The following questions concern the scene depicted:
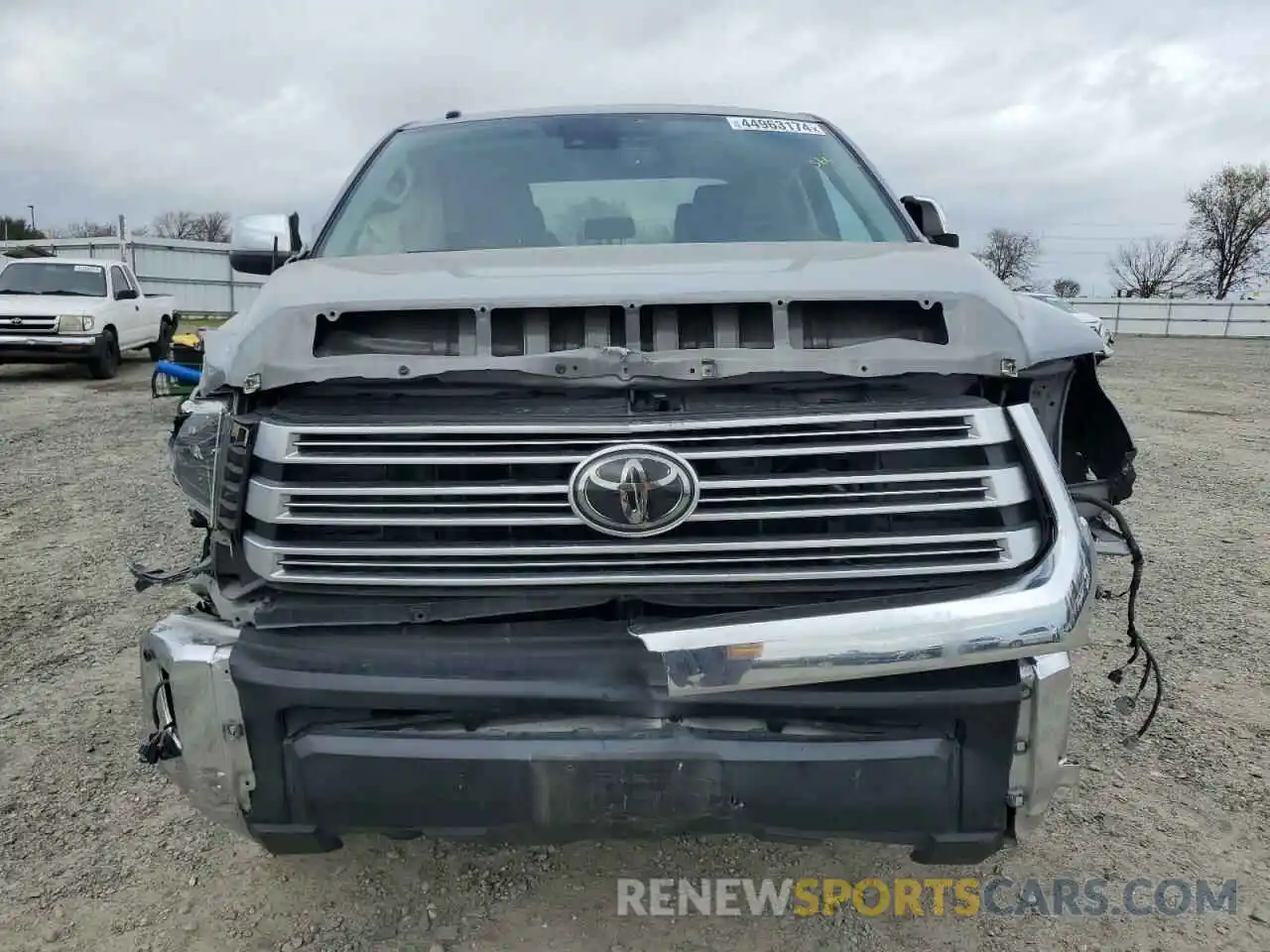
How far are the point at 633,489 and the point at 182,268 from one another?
98.6 feet

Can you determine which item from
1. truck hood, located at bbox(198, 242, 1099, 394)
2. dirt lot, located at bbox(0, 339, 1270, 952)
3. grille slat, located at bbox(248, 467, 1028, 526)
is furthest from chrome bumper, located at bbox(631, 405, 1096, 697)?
dirt lot, located at bbox(0, 339, 1270, 952)

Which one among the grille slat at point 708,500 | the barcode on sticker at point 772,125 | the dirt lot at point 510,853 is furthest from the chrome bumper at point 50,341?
the grille slat at point 708,500

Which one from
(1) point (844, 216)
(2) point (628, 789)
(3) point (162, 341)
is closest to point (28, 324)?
(3) point (162, 341)

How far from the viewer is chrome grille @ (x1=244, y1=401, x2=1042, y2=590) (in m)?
1.99

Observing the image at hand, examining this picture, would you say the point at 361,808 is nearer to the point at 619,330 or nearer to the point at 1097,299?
the point at 619,330

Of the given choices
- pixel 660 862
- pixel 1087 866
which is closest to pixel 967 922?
pixel 1087 866

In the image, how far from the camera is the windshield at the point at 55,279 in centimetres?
1364

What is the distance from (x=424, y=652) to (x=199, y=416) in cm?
90

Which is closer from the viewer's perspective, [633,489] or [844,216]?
[633,489]

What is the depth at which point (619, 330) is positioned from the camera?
2.11m

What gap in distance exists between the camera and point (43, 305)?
42.6 ft

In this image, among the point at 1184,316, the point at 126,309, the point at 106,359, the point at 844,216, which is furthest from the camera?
the point at 1184,316

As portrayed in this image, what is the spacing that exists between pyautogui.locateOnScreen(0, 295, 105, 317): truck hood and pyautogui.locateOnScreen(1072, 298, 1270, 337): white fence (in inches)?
1354

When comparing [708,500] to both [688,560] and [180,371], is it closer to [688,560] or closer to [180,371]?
[688,560]
